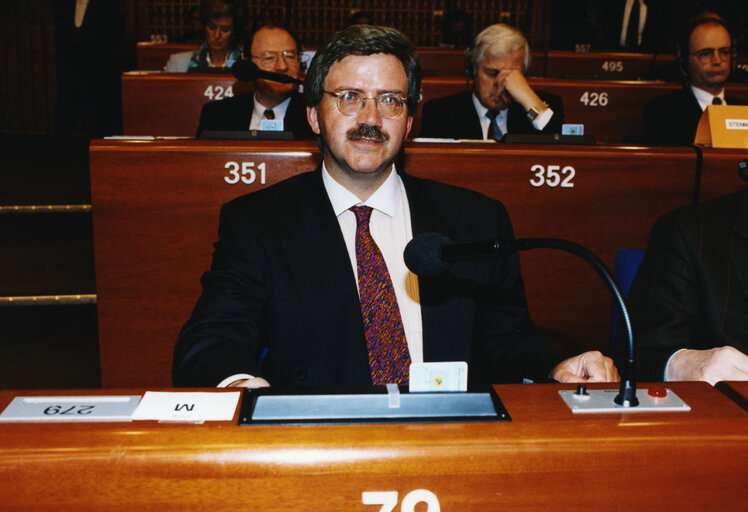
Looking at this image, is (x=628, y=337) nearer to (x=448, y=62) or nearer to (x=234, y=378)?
(x=234, y=378)

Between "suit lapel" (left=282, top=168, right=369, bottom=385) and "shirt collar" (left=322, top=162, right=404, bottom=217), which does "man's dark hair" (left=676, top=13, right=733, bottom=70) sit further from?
"suit lapel" (left=282, top=168, right=369, bottom=385)

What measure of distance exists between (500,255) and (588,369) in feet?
1.40

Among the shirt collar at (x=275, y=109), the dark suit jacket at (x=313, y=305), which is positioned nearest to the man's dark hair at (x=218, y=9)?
the shirt collar at (x=275, y=109)

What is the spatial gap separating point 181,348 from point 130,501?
696mm

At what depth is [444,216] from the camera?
5.14ft

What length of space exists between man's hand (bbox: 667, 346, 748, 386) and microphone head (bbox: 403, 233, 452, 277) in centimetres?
56

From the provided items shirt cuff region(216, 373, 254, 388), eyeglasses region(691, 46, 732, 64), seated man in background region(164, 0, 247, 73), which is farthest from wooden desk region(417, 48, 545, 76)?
shirt cuff region(216, 373, 254, 388)

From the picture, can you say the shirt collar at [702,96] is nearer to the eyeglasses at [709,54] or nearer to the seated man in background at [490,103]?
the eyeglasses at [709,54]

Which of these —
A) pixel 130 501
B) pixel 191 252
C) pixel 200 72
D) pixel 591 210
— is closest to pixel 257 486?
pixel 130 501

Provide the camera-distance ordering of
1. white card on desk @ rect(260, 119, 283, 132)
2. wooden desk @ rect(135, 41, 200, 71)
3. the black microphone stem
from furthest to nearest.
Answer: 1. wooden desk @ rect(135, 41, 200, 71)
2. white card on desk @ rect(260, 119, 283, 132)
3. the black microphone stem

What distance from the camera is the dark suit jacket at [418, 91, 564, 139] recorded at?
3.32 m

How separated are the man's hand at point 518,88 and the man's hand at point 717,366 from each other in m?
2.07

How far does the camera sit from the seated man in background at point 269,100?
3.25 m

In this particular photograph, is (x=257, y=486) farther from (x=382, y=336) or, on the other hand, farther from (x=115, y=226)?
(x=115, y=226)
